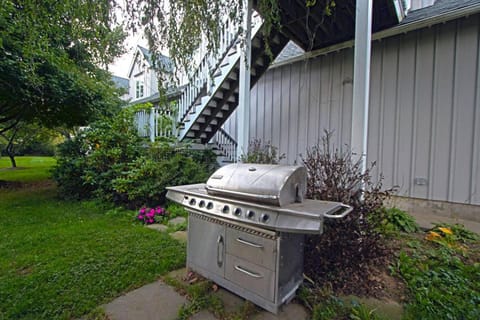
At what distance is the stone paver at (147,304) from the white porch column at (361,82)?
8.84ft

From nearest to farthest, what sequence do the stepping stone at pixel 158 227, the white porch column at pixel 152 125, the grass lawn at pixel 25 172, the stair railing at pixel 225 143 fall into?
the stepping stone at pixel 158 227, the white porch column at pixel 152 125, the stair railing at pixel 225 143, the grass lawn at pixel 25 172

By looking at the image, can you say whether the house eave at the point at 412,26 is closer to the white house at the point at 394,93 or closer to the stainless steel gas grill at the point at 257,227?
the white house at the point at 394,93

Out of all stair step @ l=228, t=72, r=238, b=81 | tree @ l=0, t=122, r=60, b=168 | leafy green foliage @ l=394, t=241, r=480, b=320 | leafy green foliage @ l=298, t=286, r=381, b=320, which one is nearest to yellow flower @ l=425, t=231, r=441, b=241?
leafy green foliage @ l=394, t=241, r=480, b=320

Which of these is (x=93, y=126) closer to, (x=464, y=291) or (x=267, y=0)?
(x=267, y=0)

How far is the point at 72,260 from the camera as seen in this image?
2.50m

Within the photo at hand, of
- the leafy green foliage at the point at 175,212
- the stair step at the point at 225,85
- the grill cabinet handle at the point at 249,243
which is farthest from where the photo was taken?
the stair step at the point at 225,85

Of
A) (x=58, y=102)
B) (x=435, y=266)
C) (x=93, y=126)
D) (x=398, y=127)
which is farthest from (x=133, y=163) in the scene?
(x=398, y=127)

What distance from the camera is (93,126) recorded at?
5.64 m

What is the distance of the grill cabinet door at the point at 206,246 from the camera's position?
6.45 ft

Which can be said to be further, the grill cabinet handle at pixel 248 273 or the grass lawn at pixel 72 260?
the grass lawn at pixel 72 260

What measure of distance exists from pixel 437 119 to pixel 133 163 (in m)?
5.84

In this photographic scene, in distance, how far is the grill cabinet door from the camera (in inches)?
77.4

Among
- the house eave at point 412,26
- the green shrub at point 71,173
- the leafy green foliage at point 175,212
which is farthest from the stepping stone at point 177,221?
the house eave at point 412,26

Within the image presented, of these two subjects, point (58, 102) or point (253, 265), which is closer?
point (253, 265)
